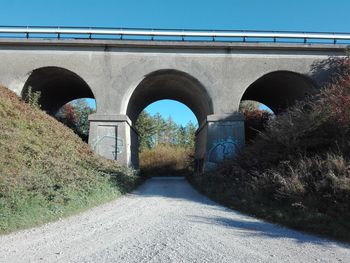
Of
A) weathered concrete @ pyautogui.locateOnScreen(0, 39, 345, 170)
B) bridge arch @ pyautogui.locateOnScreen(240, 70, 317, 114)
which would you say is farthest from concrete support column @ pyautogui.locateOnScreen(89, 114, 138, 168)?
bridge arch @ pyautogui.locateOnScreen(240, 70, 317, 114)

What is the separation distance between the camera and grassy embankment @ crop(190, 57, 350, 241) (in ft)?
27.6

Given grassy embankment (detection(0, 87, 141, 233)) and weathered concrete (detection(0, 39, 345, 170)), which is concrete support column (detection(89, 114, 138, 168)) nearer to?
weathered concrete (detection(0, 39, 345, 170))

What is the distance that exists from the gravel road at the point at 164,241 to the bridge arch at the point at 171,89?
1108 centimetres

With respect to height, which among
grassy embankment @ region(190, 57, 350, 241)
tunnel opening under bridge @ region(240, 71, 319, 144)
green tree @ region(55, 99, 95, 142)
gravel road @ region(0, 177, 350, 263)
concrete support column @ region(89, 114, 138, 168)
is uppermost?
green tree @ region(55, 99, 95, 142)

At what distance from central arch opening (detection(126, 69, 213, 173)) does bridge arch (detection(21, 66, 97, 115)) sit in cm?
283

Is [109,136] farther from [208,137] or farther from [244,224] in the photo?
[244,224]

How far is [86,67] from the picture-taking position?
19.2 m

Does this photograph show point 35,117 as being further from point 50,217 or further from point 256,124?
point 256,124

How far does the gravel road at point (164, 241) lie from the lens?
18.7 ft

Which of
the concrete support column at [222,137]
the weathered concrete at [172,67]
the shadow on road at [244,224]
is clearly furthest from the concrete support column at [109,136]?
the shadow on road at [244,224]

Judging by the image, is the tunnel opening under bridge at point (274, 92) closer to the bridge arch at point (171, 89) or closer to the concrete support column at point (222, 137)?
the concrete support column at point (222, 137)

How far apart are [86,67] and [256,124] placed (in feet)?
36.5

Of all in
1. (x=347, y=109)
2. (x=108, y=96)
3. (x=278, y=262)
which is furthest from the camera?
(x=108, y=96)

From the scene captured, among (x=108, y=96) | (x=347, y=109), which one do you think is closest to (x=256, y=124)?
(x=108, y=96)
